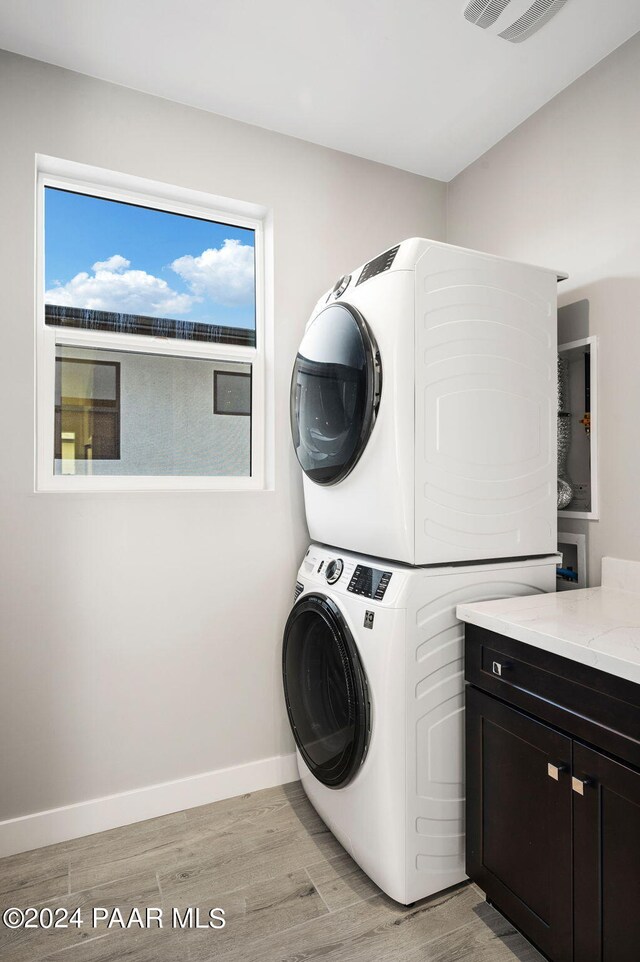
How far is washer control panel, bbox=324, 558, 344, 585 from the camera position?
5.95 feet

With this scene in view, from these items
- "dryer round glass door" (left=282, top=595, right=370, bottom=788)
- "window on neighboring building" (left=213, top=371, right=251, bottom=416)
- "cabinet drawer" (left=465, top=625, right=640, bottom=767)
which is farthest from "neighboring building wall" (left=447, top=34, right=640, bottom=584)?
"window on neighboring building" (left=213, top=371, right=251, bottom=416)

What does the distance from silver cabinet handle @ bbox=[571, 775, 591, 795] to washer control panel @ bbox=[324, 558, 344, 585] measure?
857 mm

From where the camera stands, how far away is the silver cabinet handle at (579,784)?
45.8 inches

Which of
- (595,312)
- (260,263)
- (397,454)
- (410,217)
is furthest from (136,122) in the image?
(595,312)

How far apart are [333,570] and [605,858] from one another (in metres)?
1.02

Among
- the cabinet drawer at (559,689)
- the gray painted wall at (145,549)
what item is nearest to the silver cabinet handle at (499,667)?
the cabinet drawer at (559,689)

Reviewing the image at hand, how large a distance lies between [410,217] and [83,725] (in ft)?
8.21

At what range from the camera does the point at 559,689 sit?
1.24 metres

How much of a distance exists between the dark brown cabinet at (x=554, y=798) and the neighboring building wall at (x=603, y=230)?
2.35ft

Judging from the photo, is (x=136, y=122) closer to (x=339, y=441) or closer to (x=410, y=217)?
(x=410, y=217)

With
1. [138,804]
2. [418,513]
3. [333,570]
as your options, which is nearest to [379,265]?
[418,513]

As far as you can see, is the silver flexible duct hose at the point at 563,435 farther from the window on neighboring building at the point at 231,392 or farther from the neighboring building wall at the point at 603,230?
the window on neighboring building at the point at 231,392

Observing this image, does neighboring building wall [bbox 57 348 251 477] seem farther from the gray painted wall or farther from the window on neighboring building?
the gray painted wall

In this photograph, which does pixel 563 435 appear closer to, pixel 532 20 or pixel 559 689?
pixel 559 689
